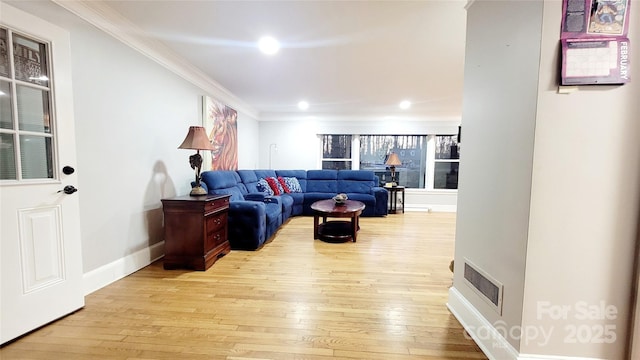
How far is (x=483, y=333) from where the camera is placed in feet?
4.94

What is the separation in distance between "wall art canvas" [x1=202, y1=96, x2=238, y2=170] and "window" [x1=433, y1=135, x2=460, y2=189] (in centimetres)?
486

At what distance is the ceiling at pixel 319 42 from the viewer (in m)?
1.98

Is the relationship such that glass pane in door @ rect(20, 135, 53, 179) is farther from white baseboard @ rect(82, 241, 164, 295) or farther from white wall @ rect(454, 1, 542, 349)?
white wall @ rect(454, 1, 542, 349)

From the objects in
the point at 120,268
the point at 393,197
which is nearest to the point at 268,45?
the point at 120,268

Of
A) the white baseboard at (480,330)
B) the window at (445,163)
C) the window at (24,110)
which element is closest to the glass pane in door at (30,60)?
the window at (24,110)

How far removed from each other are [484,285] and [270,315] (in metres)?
1.45

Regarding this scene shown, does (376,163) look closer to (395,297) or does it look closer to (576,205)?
(395,297)

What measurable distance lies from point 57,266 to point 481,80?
Result: 10.2 ft

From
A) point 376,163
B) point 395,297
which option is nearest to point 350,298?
point 395,297

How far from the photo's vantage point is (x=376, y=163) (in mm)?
6570

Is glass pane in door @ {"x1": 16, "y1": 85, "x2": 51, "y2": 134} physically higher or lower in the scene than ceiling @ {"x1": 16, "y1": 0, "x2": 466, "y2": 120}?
lower

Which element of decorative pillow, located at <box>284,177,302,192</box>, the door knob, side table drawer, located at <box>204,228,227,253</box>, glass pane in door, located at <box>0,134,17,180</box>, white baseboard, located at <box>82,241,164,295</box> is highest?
glass pane in door, located at <box>0,134,17,180</box>

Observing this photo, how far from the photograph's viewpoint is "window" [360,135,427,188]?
643 cm

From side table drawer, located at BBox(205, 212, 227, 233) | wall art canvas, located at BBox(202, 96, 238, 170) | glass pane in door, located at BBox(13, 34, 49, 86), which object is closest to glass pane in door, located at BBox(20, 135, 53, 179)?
glass pane in door, located at BBox(13, 34, 49, 86)
